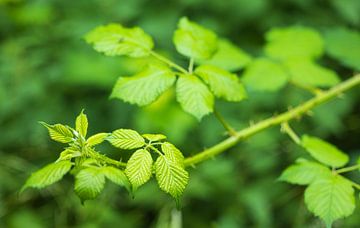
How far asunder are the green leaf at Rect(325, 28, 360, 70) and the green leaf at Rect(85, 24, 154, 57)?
2.62ft

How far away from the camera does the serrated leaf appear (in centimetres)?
81

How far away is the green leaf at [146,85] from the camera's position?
1.06 metres

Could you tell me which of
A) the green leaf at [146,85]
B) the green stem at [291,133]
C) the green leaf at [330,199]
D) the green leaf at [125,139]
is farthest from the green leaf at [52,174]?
the green stem at [291,133]

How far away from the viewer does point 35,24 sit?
110 inches

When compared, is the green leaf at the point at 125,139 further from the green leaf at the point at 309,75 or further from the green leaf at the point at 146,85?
the green leaf at the point at 309,75

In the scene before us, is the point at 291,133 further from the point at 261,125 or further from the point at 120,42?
the point at 120,42

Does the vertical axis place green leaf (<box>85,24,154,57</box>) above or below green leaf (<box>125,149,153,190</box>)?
below

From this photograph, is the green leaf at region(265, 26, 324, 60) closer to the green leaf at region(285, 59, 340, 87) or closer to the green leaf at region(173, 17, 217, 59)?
the green leaf at region(285, 59, 340, 87)

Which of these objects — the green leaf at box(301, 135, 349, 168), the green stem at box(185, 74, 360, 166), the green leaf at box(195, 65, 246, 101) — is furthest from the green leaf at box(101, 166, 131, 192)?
the green leaf at box(301, 135, 349, 168)

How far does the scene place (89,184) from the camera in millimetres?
824

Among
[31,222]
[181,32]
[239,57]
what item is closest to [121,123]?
[31,222]

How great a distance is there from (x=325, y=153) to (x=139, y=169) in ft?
1.68

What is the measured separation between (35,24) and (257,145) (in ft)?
4.40

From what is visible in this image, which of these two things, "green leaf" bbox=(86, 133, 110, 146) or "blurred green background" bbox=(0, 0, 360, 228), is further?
"blurred green background" bbox=(0, 0, 360, 228)
